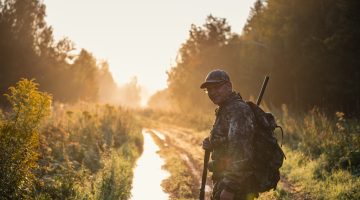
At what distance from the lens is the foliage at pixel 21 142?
5.49 metres

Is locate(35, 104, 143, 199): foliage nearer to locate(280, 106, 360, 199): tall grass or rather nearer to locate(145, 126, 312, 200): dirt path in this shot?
locate(145, 126, 312, 200): dirt path

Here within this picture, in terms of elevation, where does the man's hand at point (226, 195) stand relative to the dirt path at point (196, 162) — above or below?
above

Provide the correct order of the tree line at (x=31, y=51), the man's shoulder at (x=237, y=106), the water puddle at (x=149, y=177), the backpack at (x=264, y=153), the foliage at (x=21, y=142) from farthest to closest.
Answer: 1. the tree line at (x=31, y=51)
2. the water puddle at (x=149, y=177)
3. the foliage at (x=21, y=142)
4. the backpack at (x=264, y=153)
5. the man's shoulder at (x=237, y=106)

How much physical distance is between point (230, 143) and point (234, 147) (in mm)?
68

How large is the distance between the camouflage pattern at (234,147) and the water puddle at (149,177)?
4.75 meters

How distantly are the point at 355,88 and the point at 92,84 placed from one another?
40816 mm

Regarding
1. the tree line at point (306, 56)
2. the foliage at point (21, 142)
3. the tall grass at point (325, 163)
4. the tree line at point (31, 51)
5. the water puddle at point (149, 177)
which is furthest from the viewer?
the tree line at point (31, 51)

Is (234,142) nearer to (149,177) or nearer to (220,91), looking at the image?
(220,91)

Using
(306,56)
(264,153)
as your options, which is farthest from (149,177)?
(306,56)

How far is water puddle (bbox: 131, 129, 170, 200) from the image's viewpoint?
925 centimetres

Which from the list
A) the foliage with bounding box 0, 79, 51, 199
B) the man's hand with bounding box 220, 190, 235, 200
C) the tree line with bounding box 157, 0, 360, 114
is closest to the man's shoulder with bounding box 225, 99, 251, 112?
the man's hand with bounding box 220, 190, 235, 200

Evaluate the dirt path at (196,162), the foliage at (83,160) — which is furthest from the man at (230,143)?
the dirt path at (196,162)

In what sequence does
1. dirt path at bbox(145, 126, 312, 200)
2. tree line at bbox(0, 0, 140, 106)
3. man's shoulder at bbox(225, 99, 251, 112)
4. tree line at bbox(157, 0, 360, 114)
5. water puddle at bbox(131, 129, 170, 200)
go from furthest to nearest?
tree line at bbox(0, 0, 140, 106) < tree line at bbox(157, 0, 360, 114) < water puddle at bbox(131, 129, 170, 200) < dirt path at bbox(145, 126, 312, 200) < man's shoulder at bbox(225, 99, 251, 112)

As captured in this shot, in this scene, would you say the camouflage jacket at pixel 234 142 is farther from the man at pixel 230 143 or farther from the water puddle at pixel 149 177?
the water puddle at pixel 149 177
